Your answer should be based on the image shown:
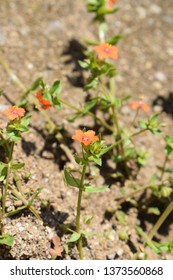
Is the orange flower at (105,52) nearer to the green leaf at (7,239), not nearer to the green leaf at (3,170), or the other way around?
the green leaf at (3,170)

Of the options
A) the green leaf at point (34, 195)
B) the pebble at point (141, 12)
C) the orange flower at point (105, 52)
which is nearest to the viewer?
the green leaf at point (34, 195)

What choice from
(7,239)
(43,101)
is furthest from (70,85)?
(7,239)

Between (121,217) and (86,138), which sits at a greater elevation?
(86,138)

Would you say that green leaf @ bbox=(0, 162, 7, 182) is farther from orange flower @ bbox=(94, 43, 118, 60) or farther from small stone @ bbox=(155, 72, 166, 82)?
small stone @ bbox=(155, 72, 166, 82)

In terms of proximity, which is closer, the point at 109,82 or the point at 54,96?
the point at 54,96

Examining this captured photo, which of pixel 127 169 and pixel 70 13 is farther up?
pixel 70 13

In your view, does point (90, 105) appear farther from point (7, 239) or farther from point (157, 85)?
point (7, 239)

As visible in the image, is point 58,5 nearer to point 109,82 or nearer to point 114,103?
point 109,82

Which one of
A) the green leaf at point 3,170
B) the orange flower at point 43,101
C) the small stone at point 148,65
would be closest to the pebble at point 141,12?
the small stone at point 148,65

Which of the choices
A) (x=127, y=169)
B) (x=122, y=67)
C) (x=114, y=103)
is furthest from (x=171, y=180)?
(x=122, y=67)
